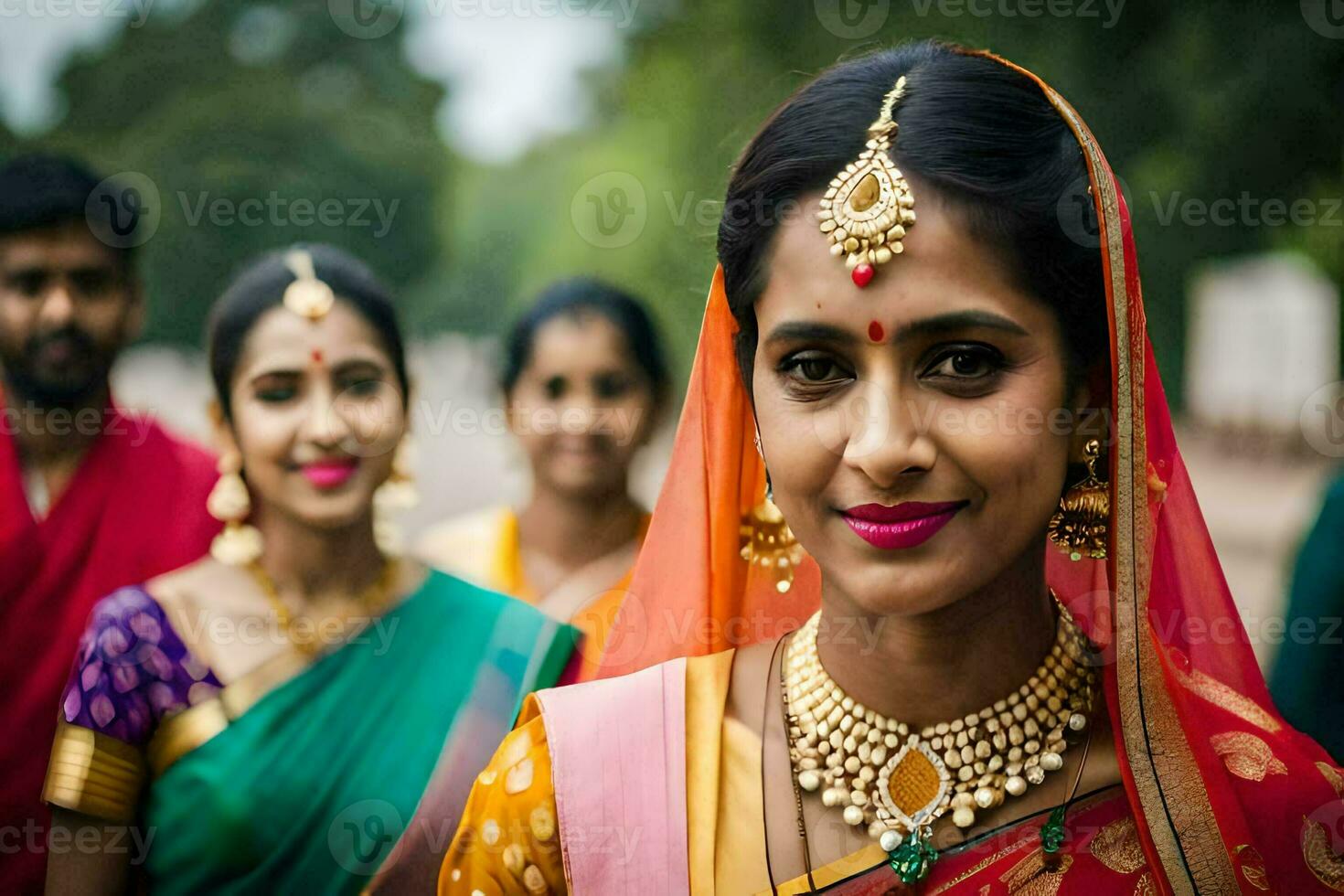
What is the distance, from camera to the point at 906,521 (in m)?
1.60

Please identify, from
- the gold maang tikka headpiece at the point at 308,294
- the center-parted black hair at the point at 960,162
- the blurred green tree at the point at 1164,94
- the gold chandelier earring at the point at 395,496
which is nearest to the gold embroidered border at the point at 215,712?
the gold chandelier earring at the point at 395,496

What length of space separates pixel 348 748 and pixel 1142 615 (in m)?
1.95

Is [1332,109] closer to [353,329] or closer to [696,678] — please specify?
[353,329]

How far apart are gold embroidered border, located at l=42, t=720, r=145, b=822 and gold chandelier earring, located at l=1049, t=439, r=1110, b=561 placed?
200cm

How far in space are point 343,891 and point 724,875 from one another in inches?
54.9

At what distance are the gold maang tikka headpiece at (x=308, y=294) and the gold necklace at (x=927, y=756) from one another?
5.70ft

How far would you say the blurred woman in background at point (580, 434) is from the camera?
3.92 metres

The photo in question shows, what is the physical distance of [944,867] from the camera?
1.71 m

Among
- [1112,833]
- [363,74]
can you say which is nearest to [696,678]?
[1112,833]

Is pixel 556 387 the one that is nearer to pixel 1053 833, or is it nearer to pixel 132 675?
pixel 132 675

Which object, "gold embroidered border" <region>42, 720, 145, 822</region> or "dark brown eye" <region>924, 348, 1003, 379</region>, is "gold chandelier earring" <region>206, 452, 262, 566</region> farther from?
"dark brown eye" <region>924, 348, 1003, 379</region>

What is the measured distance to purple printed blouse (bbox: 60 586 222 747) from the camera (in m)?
2.64

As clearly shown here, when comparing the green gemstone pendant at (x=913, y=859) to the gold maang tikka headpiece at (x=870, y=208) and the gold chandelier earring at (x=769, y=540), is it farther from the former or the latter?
the gold maang tikka headpiece at (x=870, y=208)

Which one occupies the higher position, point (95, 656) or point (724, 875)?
point (95, 656)
